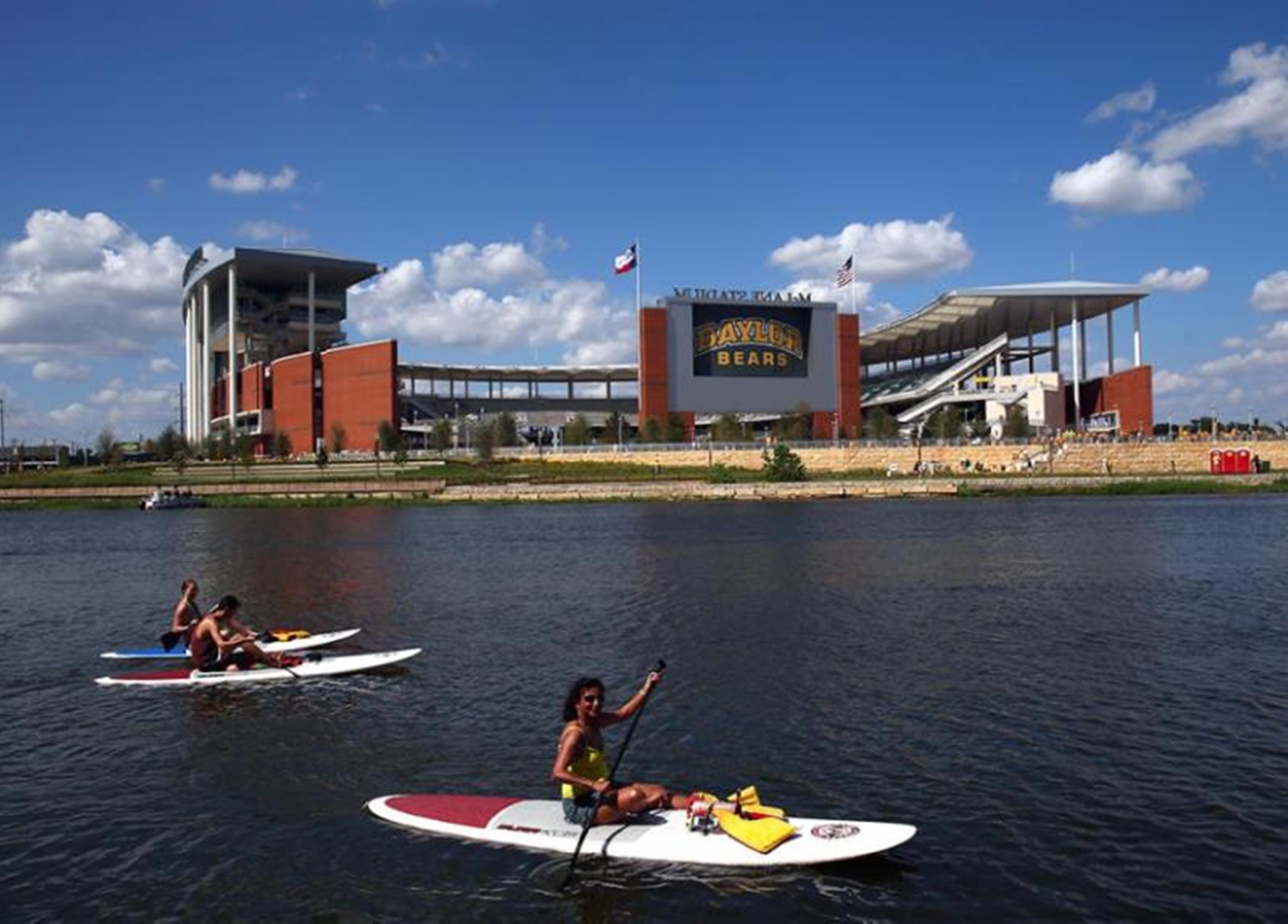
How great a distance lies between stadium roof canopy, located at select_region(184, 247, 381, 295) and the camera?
145875 mm

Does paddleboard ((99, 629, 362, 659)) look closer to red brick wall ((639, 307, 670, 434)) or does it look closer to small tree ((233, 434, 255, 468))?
small tree ((233, 434, 255, 468))

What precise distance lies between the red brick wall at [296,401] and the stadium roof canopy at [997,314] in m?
80.3

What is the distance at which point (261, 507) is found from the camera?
92.6 meters

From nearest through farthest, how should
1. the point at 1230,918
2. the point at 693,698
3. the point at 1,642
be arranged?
the point at 1230,918 < the point at 693,698 < the point at 1,642

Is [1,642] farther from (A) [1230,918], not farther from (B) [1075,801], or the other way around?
(A) [1230,918]

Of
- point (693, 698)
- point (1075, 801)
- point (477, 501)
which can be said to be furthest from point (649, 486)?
point (1075, 801)

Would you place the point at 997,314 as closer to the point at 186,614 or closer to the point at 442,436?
the point at 442,436

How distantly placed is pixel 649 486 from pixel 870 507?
23.4m

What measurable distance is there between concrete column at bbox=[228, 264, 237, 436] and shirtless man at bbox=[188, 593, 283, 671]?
12818cm

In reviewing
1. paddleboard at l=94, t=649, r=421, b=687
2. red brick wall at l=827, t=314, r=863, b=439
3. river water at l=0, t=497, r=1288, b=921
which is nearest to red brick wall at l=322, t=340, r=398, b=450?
red brick wall at l=827, t=314, r=863, b=439

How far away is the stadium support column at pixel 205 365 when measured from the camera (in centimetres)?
15838

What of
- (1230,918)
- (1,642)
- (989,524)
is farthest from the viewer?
(989,524)

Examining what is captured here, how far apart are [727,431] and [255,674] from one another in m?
101

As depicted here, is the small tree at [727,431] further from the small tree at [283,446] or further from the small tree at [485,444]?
the small tree at [283,446]
